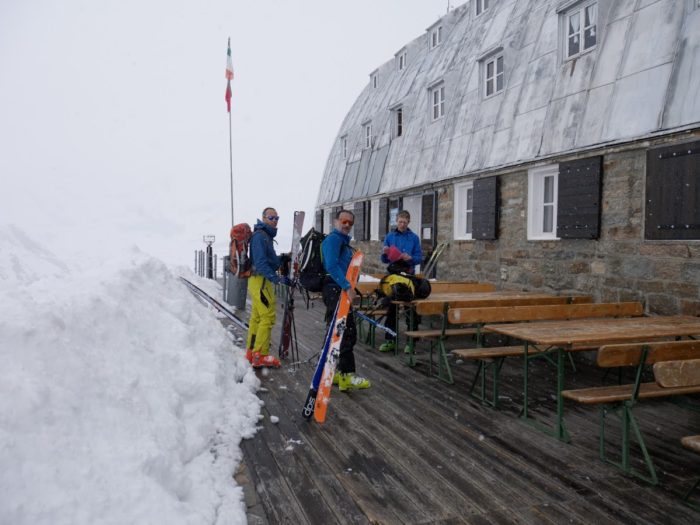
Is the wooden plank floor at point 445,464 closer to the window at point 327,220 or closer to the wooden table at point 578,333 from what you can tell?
the wooden table at point 578,333

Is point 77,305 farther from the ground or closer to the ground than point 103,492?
farther from the ground

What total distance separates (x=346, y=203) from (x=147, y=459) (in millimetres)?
15180

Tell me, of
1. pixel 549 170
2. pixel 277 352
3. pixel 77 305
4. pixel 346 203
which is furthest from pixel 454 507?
pixel 346 203

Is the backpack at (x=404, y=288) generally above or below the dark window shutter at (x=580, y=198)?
below

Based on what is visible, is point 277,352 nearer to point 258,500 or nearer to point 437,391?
point 437,391

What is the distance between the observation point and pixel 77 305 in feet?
13.1

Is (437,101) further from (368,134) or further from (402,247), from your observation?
(402,247)

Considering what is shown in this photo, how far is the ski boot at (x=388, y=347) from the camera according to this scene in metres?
7.54

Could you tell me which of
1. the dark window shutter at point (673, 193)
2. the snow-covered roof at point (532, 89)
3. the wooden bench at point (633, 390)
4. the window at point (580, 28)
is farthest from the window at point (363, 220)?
the wooden bench at point (633, 390)

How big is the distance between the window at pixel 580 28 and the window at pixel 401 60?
8374mm

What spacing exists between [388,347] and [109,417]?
195 inches

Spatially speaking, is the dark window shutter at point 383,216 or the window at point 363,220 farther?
the window at point 363,220

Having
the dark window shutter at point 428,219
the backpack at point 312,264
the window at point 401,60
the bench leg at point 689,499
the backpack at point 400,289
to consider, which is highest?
the window at point 401,60

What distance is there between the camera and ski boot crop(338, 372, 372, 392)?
18.1 feet
